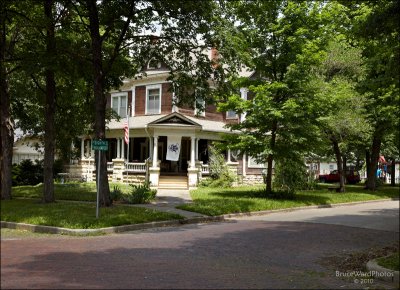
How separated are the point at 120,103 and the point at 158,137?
477cm

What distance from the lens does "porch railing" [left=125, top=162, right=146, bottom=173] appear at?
3256 cm

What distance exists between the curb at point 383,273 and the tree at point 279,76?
13421 millimetres

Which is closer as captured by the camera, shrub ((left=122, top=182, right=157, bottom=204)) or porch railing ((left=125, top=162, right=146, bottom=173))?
shrub ((left=122, top=182, right=157, bottom=204))

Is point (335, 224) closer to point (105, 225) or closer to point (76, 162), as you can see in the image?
point (105, 225)

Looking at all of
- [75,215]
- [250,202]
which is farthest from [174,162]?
[75,215]

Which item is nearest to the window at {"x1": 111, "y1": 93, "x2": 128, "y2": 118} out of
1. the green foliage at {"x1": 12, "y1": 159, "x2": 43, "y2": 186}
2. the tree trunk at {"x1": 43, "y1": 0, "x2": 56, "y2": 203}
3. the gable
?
the gable

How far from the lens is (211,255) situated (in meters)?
9.79

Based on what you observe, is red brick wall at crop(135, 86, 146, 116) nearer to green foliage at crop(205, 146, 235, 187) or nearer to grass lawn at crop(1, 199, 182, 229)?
green foliage at crop(205, 146, 235, 187)

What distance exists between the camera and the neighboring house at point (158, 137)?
31109mm

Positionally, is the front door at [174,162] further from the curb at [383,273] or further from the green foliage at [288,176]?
the curb at [383,273]

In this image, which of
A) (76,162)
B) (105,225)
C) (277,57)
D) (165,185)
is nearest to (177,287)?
(105,225)

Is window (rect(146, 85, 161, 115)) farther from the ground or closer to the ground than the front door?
farther from the ground

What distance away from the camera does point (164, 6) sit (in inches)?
672

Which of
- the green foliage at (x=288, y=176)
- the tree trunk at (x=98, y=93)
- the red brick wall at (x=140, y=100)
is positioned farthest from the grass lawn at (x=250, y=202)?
the red brick wall at (x=140, y=100)
